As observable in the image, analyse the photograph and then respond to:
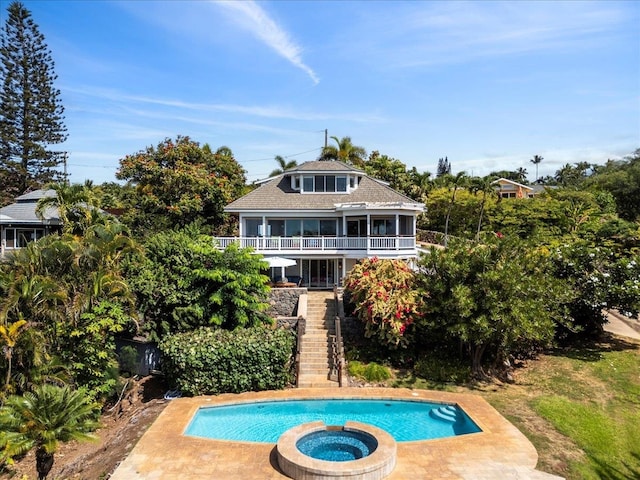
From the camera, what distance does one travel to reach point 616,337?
2116 cm

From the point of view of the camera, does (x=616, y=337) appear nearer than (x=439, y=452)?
No

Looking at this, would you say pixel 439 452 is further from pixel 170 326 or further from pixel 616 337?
pixel 616 337

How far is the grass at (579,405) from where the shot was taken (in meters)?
11.8

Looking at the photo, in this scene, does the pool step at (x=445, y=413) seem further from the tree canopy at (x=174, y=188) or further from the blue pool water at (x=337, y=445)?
the tree canopy at (x=174, y=188)

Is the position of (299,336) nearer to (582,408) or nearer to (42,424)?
(42,424)

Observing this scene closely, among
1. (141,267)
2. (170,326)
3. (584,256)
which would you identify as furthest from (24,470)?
(584,256)

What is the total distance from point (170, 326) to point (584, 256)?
19.1 m

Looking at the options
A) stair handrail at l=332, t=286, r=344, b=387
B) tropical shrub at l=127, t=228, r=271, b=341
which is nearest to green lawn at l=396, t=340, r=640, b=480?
stair handrail at l=332, t=286, r=344, b=387

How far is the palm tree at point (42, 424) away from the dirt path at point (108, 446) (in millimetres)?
1276

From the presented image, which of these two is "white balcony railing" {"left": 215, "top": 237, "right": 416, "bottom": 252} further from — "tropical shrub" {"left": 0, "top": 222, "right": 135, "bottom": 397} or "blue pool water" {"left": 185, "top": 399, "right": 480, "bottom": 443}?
"blue pool water" {"left": 185, "top": 399, "right": 480, "bottom": 443}

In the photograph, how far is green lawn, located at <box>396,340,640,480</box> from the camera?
464 inches

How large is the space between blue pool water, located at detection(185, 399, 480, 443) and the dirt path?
183cm

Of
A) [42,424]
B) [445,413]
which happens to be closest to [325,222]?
[445,413]

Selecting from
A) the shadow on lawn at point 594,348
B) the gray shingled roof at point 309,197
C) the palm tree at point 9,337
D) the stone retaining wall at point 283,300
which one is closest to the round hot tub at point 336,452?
the palm tree at point 9,337
